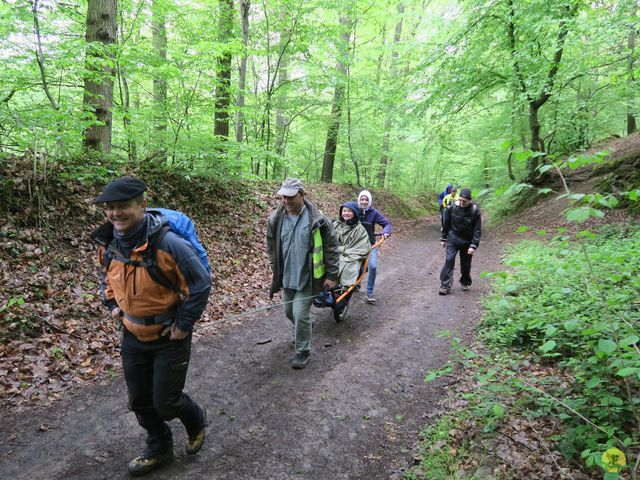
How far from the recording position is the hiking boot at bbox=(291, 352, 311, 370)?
15.3 feet

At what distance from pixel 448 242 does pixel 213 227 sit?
574cm

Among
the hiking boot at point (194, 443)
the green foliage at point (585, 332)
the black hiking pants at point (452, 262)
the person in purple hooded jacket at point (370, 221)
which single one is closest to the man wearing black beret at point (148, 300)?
the hiking boot at point (194, 443)

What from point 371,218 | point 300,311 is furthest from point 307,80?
point 300,311

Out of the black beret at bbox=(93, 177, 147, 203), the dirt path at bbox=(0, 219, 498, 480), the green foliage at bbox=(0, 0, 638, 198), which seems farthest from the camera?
the green foliage at bbox=(0, 0, 638, 198)

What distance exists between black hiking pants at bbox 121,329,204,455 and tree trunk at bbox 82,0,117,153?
5349 millimetres

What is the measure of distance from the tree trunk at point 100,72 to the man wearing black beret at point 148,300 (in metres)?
5.03

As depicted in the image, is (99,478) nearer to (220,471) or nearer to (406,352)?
(220,471)

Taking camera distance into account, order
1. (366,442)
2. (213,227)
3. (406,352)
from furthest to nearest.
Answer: (213,227)
(406,352)
(366,442)

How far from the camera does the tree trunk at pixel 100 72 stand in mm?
6367

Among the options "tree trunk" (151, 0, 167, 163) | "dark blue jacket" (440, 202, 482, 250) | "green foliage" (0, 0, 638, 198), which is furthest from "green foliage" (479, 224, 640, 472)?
"tree trunk" (151, 0, 167, 163)

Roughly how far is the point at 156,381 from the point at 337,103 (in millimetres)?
14451

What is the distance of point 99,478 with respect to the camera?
9.39ft

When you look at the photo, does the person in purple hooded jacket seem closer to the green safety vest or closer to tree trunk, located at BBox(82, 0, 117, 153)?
the green safety vest

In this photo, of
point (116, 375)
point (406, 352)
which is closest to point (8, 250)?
point (116, 375)
